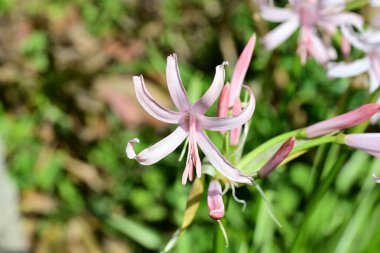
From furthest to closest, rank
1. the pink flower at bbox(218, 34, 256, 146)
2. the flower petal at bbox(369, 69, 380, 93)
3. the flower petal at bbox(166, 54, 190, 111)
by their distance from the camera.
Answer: the flower petal at bbox(369, 69, 380, 93), the pink flower at bbox(218, 34, 256, 146), the flower petal at bbox(166, 54, 190, 111)

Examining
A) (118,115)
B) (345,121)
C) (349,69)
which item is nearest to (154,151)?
(345,121)

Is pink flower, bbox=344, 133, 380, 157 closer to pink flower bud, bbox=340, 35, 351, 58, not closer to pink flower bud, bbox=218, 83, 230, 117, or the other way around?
pink flower bud, bbox=218, 83, 230, 117

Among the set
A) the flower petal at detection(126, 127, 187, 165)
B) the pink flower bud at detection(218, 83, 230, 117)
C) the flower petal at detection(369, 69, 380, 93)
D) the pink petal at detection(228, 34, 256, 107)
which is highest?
the pink petal at detection(228, 34, 256, 107)

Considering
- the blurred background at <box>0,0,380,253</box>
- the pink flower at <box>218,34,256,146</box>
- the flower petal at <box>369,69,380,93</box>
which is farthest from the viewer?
the blurred background at <box>0,0,380,253</box>

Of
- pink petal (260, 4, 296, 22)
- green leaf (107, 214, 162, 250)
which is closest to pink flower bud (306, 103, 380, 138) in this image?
pink petal (260, 4, 296, 22)

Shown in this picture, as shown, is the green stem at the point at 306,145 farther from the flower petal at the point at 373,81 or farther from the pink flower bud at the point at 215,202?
the flower petal at the point at 373,81

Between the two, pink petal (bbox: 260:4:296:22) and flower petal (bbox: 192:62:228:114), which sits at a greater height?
flower petal (bbox: 192:62:228:114)

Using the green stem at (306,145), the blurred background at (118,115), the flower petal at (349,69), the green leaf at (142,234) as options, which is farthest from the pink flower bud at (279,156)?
the green leaf at (142,234)
